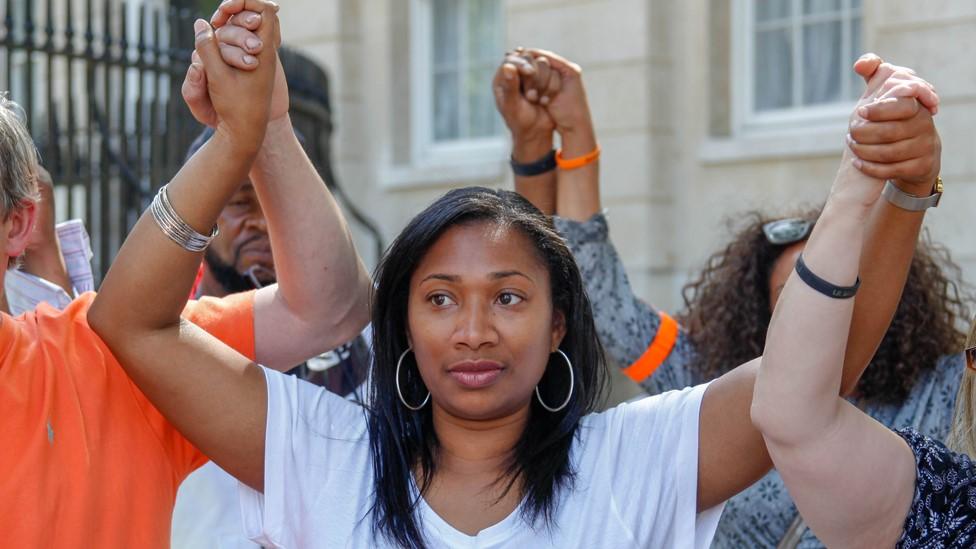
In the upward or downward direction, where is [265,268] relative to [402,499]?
upward

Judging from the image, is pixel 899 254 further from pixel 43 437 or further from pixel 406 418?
pixel 43 437

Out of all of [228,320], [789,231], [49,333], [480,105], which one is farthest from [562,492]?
[480,105]

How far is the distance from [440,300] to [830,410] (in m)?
0.76

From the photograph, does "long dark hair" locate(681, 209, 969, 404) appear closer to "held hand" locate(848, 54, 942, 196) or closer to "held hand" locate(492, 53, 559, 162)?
"held hand" locate(492, 53, 559, 162)

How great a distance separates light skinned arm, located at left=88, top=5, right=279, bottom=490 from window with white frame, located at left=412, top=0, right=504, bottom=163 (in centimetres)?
722

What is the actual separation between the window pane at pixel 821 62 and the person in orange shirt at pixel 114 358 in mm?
6015

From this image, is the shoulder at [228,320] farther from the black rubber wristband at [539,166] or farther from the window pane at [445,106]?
the window pane at [445,106]

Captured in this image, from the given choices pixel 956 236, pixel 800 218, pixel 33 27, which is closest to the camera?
pixel 800 218

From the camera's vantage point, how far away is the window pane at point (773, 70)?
27.2 ft

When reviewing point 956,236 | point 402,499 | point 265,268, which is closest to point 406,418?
point 402,499

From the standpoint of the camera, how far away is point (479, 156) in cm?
945

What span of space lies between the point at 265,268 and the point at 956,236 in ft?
15.8

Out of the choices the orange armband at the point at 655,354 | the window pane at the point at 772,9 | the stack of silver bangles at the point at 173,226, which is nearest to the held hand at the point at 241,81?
the stack of silver bangles at the point at 173,226

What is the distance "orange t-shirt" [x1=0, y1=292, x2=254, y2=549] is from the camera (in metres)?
2.23
